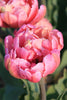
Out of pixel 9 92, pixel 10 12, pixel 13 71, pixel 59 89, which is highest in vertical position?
pixel 10 12

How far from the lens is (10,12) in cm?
82

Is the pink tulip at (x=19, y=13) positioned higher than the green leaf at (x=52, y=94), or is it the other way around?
the pink tulip at (x=19, y=13)

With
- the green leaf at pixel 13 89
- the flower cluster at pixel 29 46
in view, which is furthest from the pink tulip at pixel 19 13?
the green leaf at pixel 13 89

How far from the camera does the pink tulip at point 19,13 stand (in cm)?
79

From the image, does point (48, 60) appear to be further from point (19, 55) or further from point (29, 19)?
point (29, 19)

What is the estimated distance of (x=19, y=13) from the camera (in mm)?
783

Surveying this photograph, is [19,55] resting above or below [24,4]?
below

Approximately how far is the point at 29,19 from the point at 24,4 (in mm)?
71

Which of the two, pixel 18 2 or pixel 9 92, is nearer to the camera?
pixel 18 2

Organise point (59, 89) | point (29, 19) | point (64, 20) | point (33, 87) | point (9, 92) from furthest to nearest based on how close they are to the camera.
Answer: point (64, 20) → point (9, 92) → point (59, 89) → point (33, 87) → point (29, 19)

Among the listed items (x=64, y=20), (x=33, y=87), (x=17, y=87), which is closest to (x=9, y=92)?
(x=17, y=87)

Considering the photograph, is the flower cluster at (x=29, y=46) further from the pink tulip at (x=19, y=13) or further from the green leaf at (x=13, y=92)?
the green leaf at (x=13, y=92)

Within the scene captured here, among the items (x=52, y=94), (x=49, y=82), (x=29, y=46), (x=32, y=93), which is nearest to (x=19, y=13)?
(x=29, y=46)

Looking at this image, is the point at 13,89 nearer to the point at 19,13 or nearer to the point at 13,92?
the point at 13,92
